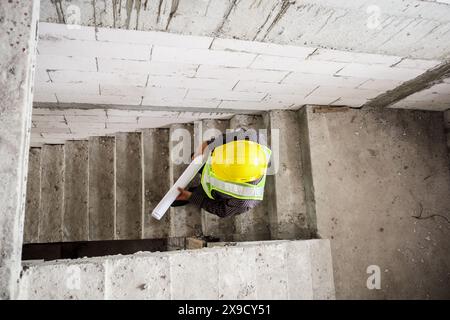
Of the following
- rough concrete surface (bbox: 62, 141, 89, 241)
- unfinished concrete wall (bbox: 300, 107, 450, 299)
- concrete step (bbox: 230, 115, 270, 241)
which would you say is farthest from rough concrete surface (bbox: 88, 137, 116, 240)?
unfinished concrete wall (bbox: 300, 107, 450, 299)

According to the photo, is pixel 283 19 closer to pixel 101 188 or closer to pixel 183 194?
pixel 183 194

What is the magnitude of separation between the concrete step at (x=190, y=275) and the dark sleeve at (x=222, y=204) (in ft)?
1.86

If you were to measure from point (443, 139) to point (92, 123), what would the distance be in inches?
221

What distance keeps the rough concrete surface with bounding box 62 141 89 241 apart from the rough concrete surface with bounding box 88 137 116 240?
13 centimetres

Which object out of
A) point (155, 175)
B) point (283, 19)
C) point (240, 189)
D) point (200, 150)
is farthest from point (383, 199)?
point (155, 175)

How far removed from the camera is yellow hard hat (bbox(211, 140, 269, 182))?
3291 millimetres

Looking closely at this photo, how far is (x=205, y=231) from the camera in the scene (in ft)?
15.9

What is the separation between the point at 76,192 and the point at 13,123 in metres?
3.94

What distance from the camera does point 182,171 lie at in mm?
5055

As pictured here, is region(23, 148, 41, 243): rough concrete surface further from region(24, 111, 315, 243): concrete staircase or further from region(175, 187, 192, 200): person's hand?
region(175, 187, 192, 200): person's hand
